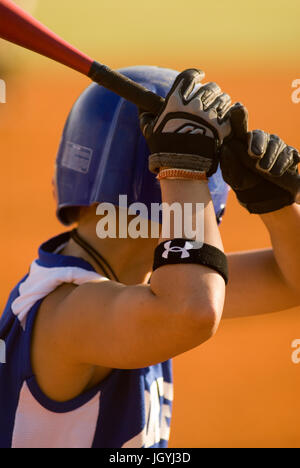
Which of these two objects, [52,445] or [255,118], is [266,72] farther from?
[52,445]

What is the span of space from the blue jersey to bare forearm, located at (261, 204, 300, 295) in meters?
0.80

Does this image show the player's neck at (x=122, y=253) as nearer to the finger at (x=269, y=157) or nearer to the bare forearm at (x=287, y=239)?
the bare forearm at (x=287, y=239)

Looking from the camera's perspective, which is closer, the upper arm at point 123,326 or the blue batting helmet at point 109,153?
the upper arm at point 123,326

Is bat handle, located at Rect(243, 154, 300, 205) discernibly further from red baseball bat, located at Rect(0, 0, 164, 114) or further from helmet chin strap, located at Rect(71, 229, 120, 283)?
helmet chin strap, located at Rect(71, 229, 120, 283)

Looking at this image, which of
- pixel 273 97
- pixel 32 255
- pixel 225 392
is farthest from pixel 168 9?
pixel 225 392

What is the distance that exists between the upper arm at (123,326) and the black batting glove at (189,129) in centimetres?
49

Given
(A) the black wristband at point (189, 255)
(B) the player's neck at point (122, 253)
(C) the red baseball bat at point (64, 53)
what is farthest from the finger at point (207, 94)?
(B) the player's neck at point (122, 253)

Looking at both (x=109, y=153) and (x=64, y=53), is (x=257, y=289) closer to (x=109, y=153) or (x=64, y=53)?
(x=109, y=153)

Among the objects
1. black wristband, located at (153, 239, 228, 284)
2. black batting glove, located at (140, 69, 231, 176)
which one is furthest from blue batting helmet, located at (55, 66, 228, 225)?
black wristband, located at (153, 239, 228, 284)

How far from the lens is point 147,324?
2.32m

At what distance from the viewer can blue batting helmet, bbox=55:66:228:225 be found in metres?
3.04

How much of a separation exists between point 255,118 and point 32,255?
6.71 meters

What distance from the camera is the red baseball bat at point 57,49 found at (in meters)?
2.52

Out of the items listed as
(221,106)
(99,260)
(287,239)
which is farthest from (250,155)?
(99,260)
